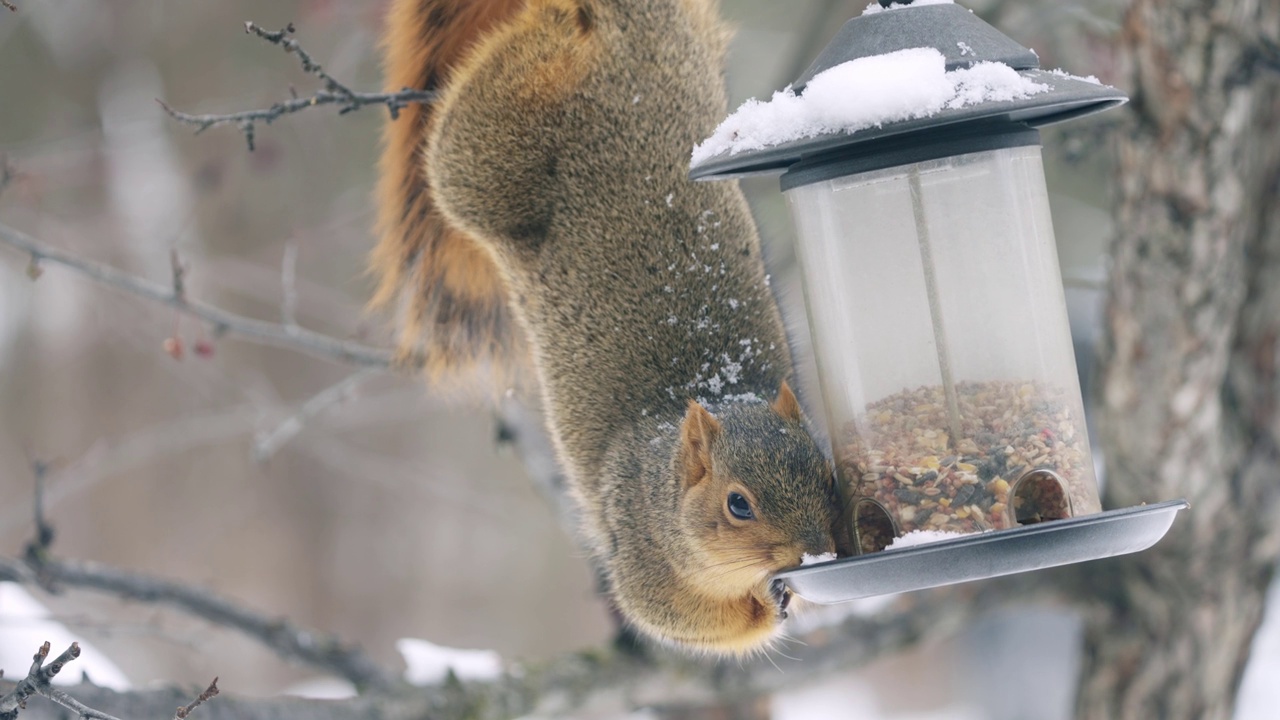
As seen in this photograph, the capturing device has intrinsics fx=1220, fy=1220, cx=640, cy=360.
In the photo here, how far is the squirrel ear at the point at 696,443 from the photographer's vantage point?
214cm

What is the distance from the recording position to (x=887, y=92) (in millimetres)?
1558

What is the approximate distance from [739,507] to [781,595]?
9.0 inches

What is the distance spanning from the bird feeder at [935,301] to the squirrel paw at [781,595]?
0.93 feet

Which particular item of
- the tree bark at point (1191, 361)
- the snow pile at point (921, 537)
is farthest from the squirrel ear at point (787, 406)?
the tree bark at point (1191, 361)

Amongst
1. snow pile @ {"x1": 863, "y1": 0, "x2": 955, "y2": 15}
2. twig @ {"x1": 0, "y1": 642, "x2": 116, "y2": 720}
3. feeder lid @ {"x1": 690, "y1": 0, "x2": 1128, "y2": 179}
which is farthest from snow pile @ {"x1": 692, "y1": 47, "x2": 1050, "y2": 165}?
twig @ {"x1": 0, "y1": 642, "x2": 116, "y2": 720}

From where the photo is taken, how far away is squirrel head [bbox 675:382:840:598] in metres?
1.97

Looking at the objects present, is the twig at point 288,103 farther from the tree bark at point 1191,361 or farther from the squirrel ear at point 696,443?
the tree bark at point 1191,361

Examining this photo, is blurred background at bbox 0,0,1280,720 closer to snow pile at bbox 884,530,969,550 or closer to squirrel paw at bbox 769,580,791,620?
squirrel paw at bbox 769,580,791,620

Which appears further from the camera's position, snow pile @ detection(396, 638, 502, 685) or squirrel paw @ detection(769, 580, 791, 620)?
snow pile @ detection(396, 638, 502, 685)

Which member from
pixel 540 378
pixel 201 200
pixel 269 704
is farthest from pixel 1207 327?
pixel 201 200

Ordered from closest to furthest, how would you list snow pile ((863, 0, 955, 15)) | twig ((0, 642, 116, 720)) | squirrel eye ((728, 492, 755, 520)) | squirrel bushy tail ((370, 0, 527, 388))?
1. twig ((0, 642, 116, 720))
2. snow pile ((863, 0, 955, 15))
3. squirrel eye ((728, 492, 755, 520))
4. squirrel bushy tail ((370, 0, 527, 388))

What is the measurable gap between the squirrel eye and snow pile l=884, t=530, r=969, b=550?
36 centimetres

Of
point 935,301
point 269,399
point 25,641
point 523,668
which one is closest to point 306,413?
point 523,668

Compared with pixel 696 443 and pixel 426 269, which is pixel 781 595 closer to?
pixel 696 443
